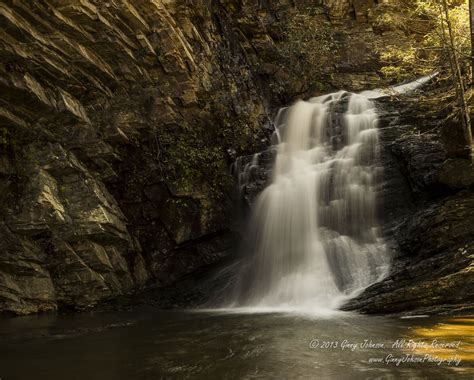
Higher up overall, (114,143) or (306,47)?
(306,47)

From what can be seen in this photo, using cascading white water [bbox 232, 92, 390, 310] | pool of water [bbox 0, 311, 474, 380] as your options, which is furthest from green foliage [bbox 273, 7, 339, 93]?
pool of water [bbox 0, 311, 474, 380]

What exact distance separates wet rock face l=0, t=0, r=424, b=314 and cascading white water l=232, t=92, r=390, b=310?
129 centimetres

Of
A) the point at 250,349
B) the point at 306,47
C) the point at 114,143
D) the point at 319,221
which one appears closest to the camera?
the point at 250,349

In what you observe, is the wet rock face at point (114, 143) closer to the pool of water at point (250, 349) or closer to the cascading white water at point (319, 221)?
the cascading white water at point (319, 221)

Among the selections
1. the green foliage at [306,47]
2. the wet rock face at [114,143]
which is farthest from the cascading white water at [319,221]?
the green foliage at [306,47]

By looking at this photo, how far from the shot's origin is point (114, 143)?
41.3ft

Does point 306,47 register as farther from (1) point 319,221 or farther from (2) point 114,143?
(2) point 114,143

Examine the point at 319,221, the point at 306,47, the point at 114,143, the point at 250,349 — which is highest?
the point at 306,47

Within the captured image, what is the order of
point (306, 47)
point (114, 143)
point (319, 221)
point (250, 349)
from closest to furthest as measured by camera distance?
point (250, 349) → point (319, 221) → point (114, 143) → point (306, 47)

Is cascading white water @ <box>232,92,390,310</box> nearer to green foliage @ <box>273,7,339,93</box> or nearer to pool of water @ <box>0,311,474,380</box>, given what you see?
pool of water @ <box>0,311,474,380</box>

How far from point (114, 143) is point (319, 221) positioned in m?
6.65

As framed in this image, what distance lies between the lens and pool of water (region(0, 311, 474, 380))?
4520 mm

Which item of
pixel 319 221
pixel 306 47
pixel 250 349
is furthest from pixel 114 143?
pixel 306 47

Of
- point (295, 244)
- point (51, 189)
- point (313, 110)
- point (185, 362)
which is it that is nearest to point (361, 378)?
point (185, 362)
